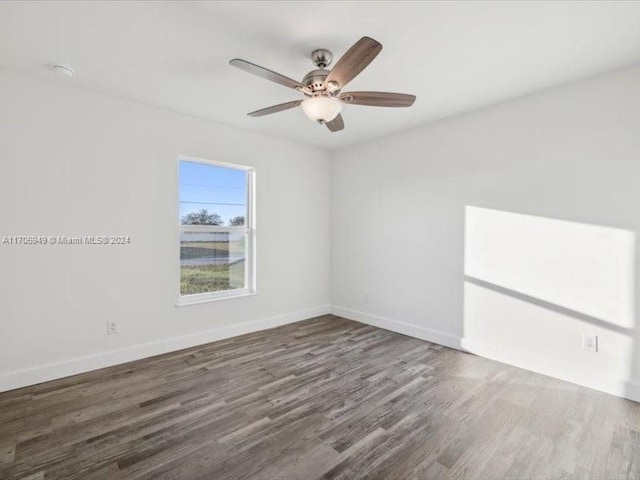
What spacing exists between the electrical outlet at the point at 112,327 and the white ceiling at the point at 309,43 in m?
2.11

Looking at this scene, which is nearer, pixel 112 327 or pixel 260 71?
pixel 260 71

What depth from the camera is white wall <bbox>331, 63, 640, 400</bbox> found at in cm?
244

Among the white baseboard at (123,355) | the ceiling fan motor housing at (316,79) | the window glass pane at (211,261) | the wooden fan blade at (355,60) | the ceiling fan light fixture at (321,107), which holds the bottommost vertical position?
the white baseboard at (123,355)

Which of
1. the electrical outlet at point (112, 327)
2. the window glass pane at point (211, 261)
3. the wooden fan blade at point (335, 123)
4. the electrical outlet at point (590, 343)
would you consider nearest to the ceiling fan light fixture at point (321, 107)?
the wooden fan blade at point (335, 123)

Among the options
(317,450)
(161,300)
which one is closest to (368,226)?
(161,300)

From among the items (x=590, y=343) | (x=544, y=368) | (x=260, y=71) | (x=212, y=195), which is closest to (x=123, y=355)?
(x=212, y=195)

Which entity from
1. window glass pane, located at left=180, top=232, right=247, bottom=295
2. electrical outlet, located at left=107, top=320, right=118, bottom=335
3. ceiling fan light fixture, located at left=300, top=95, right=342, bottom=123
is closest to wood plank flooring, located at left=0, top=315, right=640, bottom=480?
electrical outlet, located at left=107, top=320, right=118, bottom=335

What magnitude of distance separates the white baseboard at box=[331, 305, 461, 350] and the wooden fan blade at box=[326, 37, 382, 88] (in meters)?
2.82

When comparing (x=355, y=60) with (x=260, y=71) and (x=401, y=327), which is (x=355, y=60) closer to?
(x=260, y=71)

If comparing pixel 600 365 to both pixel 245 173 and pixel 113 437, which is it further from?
pixel 245 173

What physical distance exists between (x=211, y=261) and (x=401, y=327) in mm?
2454

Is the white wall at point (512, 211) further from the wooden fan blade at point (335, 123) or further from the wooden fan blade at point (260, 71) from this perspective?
the wooden fan blade at point (260, 71)

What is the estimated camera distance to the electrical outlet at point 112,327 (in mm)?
2936

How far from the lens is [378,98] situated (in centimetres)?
223
